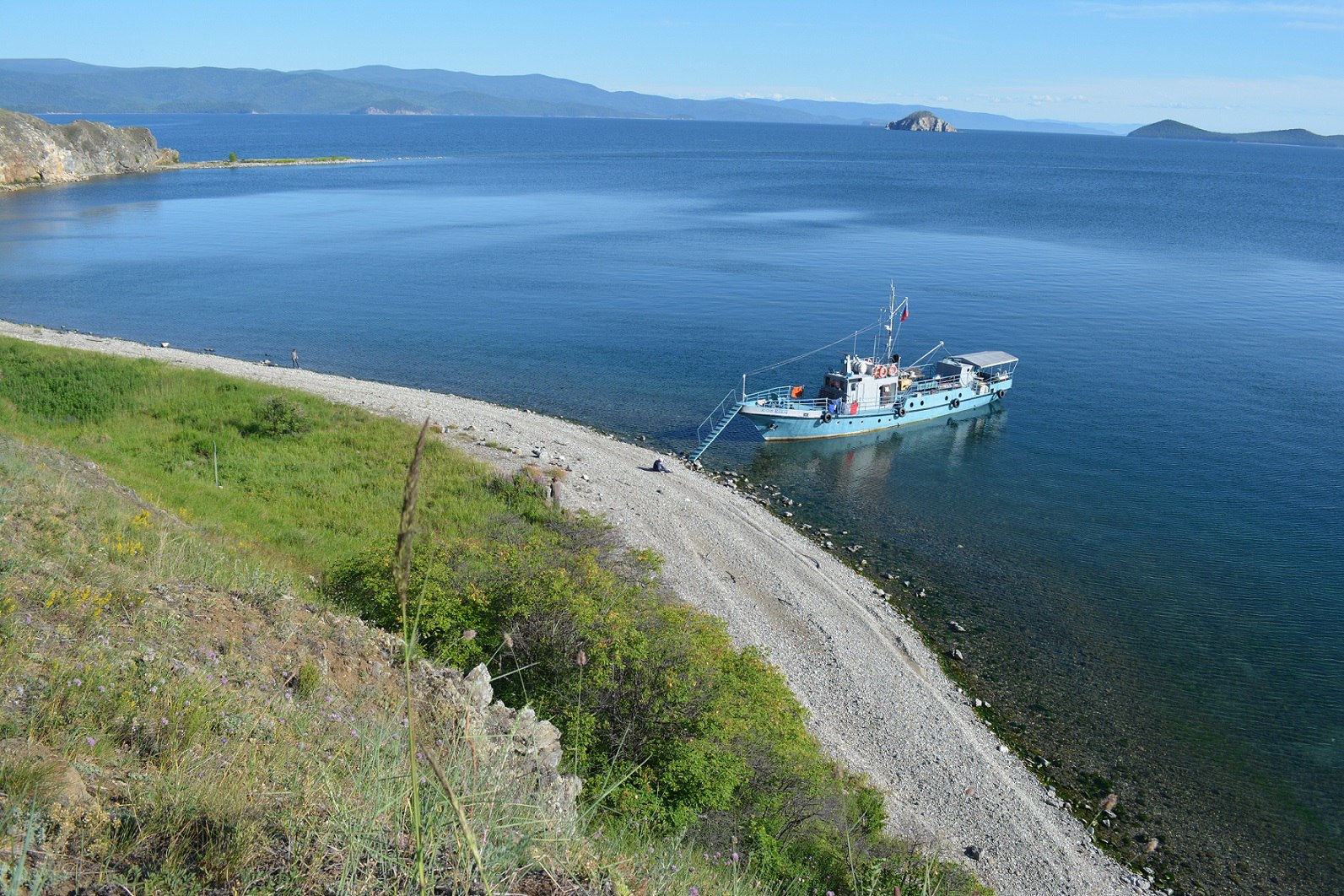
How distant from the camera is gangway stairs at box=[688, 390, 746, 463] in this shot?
38.1 meters

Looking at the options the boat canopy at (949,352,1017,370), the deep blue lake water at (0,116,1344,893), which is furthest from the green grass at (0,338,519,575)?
the boat canopy at (949,352,1017,370)

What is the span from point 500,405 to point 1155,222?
96597 millimetres

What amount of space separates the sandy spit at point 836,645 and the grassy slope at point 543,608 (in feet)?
9.30

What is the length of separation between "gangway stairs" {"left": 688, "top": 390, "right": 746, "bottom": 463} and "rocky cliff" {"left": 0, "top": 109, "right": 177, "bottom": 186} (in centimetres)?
11989

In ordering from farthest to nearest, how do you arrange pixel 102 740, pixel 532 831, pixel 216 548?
pixel 216 548
pixel 102 740
pixel 532 831

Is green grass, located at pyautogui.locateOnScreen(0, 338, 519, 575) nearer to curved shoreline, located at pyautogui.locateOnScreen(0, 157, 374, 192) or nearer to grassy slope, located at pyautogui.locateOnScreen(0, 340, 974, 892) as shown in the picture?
grassy slope, located at pyautogui.locateOnScreen(0, 340, 974, 892)

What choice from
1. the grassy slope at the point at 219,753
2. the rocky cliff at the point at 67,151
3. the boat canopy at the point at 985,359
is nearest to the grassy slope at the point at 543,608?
the grassy slope at the point at 219,753

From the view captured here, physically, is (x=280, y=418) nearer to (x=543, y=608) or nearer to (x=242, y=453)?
(x=242, y=453)

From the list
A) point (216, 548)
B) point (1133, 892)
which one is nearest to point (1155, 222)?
point (1133, 892)

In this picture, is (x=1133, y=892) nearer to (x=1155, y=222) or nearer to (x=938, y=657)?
(x=938, y=657)

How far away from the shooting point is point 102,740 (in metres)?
6.18

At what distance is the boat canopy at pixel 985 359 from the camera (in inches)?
1750

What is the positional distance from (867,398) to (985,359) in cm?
822

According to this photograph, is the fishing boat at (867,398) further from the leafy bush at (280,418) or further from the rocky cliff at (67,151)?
the rocky cliff at (67,151)
